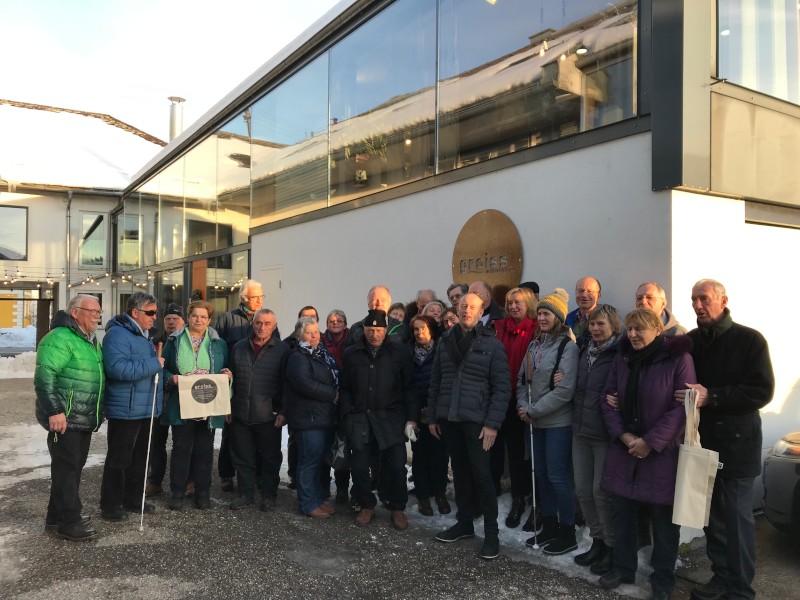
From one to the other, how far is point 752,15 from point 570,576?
16.2 ft

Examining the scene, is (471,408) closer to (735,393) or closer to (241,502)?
(735,393)

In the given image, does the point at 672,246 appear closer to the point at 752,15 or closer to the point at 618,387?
the point at 618,387

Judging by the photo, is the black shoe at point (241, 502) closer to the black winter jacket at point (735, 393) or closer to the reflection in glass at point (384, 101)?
the black winter jacket at point (735, 393)

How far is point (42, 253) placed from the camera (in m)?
22.8

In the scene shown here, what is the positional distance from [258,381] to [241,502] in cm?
107

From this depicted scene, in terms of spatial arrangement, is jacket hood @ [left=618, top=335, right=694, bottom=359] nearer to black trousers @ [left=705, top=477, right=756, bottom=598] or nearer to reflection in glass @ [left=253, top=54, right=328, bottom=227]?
black trousers @ [left=705, top=477, right=756, bottom=598]

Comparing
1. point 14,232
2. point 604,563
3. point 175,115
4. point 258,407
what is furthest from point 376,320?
point 14,232

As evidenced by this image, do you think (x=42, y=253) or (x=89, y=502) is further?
(x=42, y=253)

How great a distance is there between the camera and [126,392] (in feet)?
16.6

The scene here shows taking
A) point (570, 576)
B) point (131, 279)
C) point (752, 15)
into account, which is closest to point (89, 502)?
point (570, 576)

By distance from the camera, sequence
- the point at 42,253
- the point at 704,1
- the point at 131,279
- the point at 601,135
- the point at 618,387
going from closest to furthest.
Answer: the point at 618,387 → the point at 704,1 → the point at 601,135 → the point at 131,279 → the point at 42,253

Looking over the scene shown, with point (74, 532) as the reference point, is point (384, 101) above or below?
above

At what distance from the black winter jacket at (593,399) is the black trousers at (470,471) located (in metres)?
0.70

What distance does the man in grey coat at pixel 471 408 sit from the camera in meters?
4.46
